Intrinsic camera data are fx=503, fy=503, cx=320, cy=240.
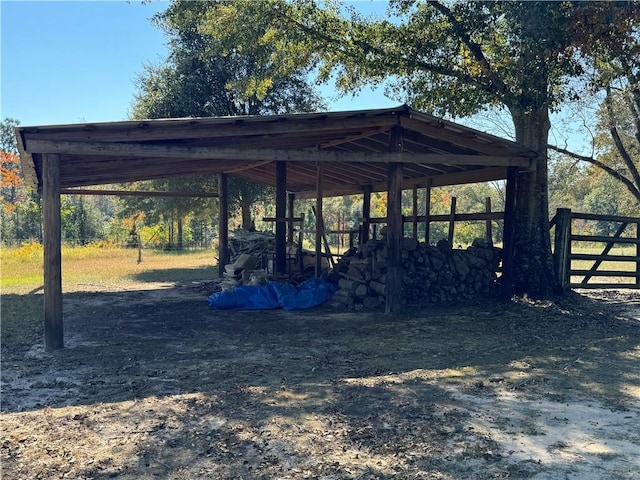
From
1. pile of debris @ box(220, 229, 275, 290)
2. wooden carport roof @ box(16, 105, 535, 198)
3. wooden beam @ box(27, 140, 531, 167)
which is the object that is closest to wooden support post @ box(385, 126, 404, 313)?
wooden carport roof @ box(16, 105, 535, 198)

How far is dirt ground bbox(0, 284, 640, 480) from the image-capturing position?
312 cm

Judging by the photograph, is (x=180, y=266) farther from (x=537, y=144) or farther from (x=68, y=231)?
(x=68, y=231)

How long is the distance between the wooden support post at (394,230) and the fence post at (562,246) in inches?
146

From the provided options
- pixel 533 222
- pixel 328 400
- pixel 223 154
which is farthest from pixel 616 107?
pixel 328 400

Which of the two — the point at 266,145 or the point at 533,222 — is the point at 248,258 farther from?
the point at 533,222

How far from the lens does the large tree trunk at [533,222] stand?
9.34 metres

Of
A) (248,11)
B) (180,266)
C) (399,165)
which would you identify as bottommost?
(180,266)

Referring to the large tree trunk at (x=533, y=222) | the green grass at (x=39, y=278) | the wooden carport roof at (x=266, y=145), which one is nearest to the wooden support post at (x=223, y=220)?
the green grass at (x=39, y=278)

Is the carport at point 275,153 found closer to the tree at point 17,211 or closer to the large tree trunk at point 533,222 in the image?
the large tree trunk at point 533,222

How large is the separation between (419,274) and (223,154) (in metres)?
4.36

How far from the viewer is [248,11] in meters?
10.5

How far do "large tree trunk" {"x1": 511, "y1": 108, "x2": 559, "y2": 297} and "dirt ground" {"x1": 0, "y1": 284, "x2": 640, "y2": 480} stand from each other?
1.62 meters

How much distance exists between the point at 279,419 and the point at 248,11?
29.8 ft

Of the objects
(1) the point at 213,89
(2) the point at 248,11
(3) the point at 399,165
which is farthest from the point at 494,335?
(1) the point at 213,89
